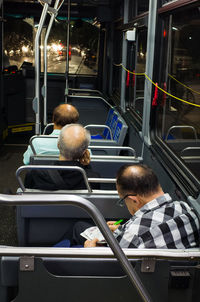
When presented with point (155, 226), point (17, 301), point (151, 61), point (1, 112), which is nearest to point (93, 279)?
point (17, 301)

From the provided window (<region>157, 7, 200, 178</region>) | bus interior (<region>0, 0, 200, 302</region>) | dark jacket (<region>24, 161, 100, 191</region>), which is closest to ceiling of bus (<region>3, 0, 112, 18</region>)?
bus interior (<region>0, 0, 200, 302</region>)

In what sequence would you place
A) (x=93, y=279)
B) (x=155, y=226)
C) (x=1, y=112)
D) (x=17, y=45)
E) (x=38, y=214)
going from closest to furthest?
1. (x=93, y=279)
2. (x=155, y=226)
3. (x=38, y=214)
4. (x=1, y=112)
5. (x=17, y=45)

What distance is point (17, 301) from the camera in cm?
146

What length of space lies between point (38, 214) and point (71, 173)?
33 centimetres

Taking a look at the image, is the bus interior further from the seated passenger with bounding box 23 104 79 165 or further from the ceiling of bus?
the seated passenger with bounding box 23 104 79 165

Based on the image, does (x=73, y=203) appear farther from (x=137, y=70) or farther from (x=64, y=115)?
(x=137, y=70)

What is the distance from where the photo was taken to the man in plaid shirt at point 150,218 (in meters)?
1.71

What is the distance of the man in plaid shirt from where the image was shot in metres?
1.71

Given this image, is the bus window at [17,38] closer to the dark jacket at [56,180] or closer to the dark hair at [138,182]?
the dark jacket at [56,180]

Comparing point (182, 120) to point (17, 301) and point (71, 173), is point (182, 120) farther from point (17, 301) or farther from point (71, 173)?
point (17, 301)

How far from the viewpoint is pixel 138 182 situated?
6.17 ft

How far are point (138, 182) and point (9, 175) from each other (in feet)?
13.1

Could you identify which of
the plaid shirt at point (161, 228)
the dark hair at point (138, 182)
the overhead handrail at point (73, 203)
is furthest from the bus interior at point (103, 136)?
the dark hair at point (138, 182)

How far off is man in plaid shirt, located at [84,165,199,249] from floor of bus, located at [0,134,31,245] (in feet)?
2.74
